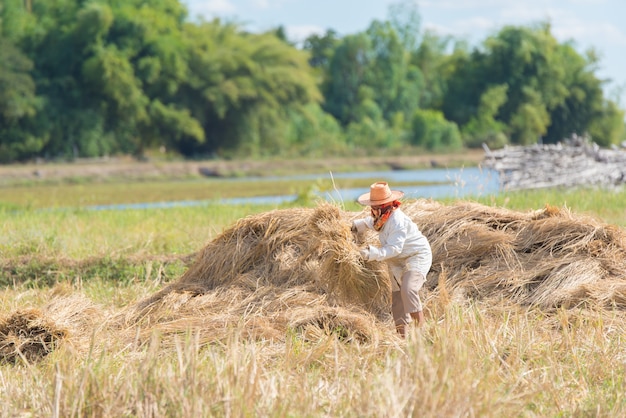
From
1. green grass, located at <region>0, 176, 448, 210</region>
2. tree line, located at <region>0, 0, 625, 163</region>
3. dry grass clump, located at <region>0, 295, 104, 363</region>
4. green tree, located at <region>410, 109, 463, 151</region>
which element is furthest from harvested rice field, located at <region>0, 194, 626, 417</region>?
green tree, located at <region>410, 109, 463, 151</region>

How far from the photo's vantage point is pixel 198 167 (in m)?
41.3

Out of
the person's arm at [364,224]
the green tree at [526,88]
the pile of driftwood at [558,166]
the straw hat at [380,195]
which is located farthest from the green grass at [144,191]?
the green tree at [526,88]

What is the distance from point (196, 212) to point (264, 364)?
11.0 metres

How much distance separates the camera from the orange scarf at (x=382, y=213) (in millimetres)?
6480

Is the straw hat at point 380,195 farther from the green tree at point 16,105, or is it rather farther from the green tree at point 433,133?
the green tree at point 433,133

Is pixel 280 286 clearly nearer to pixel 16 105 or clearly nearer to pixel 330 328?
pixel 330 328

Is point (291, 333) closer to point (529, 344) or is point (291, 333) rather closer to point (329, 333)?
point (329, 333)

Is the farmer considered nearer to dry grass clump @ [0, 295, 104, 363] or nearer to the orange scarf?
the orange scarf

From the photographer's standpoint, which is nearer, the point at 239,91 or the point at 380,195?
the point at 380,195

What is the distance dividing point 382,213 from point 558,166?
59.5 feet

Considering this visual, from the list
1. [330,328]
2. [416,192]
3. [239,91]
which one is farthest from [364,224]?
[239,91]

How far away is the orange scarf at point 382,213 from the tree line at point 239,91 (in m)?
35.5

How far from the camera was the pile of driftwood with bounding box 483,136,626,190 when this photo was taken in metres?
22.7

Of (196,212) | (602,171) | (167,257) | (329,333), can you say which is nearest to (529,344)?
(329,333)
